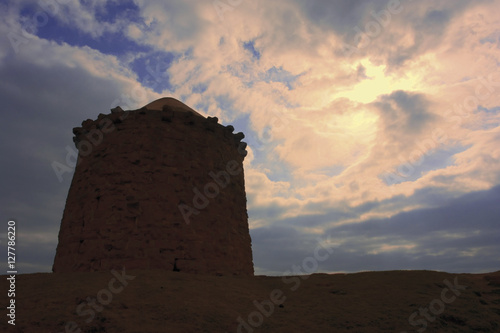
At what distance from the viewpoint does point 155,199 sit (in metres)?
7.93

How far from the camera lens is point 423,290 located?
609 centimetres

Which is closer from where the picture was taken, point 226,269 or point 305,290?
point 305,290

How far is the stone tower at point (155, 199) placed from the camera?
7500mm

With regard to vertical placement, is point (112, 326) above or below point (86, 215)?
below

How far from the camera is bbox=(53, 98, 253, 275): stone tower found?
24.6 feet

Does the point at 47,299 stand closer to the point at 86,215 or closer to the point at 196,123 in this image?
the point at 86,215

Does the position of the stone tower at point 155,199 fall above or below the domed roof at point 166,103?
below

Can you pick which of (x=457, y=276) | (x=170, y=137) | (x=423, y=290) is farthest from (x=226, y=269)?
(x=457, y=276)

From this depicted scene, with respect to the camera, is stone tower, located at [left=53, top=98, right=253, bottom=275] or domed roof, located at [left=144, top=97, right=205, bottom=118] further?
domed roof, located at [left=144, top=97, right=205, bottom=118]

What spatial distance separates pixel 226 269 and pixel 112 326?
4322 mm

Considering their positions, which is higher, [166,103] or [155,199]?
[166,103]

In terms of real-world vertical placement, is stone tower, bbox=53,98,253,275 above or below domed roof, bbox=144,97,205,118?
below

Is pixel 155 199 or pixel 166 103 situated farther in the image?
pixel 166 103

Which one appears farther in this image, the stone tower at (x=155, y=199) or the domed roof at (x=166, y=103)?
the domed roof at (x=166, y=103)
